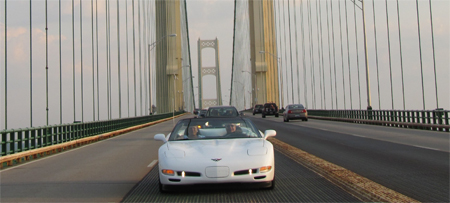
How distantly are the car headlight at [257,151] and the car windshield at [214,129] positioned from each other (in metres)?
0.87

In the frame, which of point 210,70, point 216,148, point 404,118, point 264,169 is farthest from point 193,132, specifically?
point 210,70

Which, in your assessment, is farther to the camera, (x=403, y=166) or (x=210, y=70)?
(x=210, y=70)

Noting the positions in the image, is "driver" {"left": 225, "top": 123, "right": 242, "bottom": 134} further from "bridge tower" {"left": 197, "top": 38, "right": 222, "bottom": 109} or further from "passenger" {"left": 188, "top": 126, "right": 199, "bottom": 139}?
"bridge tower" {"left": 197, "top": 38, "right": 222, "bottom": 109}

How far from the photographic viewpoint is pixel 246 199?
6.26m

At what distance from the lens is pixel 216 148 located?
671 cm

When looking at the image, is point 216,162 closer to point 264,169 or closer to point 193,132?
point 264,169

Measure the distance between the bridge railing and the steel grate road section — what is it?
17769mm

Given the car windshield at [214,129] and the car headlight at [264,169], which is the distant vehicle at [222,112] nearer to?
the car windshield at [214,129]

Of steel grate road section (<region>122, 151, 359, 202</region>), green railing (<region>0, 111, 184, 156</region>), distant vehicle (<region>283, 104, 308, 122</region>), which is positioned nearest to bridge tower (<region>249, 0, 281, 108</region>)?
distant vehicle (<region>283, 104, 308, 122</region>)

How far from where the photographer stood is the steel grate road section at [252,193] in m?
6.29

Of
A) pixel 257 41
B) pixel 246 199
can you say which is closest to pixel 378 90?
pixel 246 199

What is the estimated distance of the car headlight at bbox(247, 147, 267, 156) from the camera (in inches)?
259

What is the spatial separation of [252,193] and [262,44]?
70.1 metres

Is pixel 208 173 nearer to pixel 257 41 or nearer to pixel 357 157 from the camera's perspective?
pixel 357 157
